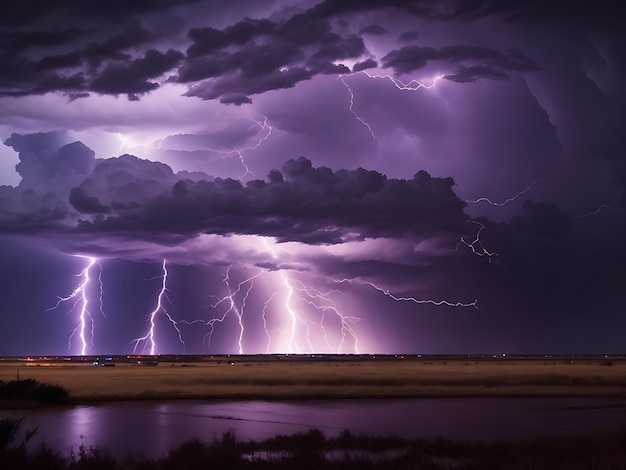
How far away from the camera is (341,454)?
22.2 meters

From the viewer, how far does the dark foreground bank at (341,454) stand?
1727 cm

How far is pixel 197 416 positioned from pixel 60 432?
8362mm

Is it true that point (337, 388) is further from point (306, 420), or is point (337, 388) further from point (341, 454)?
point (341, 454)

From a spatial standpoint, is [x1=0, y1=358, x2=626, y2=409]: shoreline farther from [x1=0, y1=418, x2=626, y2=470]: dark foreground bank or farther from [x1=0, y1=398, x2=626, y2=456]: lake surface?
[x1=0, y1=418, x2=626, y2=470]: dark foreground bank

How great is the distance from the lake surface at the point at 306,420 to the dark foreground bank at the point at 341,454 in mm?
2685

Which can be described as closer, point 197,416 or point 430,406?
point 197,416

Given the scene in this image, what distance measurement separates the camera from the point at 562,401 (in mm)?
46750

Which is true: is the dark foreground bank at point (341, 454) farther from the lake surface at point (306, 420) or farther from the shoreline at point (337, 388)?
the shoreline at point (337, 388)

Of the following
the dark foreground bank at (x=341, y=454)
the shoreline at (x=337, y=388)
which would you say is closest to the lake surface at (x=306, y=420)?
the dark foreground bank at (x=341, y=454)

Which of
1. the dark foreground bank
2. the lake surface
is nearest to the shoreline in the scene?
the lake surface

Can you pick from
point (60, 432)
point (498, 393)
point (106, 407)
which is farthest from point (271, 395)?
point (60, 432)

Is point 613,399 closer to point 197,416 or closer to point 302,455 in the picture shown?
point 197,416

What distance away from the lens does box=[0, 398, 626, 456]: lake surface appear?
2792 cm

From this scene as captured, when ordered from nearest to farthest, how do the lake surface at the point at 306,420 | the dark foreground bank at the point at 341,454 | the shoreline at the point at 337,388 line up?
the dark foreground bank at the point at 341,454 < the lake surface at the point at 306,420 < the shoreline at the point at 337,388
